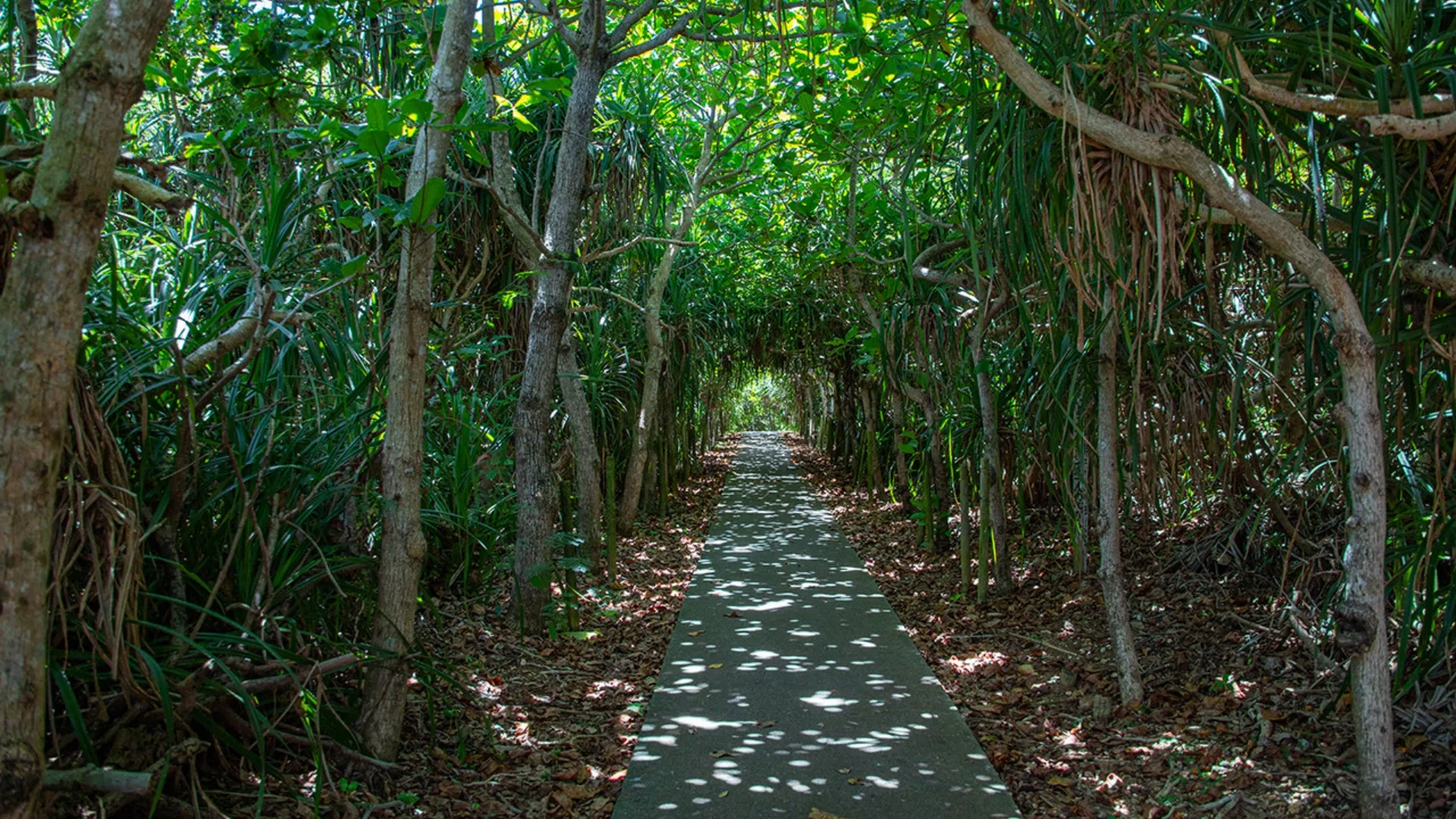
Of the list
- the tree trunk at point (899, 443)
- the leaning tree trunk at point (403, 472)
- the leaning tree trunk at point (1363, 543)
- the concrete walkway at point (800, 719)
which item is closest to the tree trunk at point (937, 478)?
the concrete walkway at point (800, 719)

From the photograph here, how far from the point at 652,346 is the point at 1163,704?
5784 mm

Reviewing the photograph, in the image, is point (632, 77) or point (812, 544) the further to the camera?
point (812, 544)

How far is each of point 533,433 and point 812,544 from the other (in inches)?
151

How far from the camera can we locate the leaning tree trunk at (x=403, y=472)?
10.6 ft

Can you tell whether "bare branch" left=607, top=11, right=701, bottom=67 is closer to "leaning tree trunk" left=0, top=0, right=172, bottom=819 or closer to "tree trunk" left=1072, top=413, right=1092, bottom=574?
"tree trunk" left=1072, top=413, right=1092, bottom=574

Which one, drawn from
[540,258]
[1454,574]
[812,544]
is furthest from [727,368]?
[1454,574]

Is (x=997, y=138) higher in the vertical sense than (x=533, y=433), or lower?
higher

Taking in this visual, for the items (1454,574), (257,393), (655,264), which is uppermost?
(655,264)

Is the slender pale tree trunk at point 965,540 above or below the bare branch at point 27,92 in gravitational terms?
below

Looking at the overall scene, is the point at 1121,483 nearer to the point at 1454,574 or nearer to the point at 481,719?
the point at 1454,574

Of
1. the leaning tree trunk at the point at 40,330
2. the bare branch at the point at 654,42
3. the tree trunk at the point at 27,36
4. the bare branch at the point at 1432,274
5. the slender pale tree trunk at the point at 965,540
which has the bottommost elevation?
the slender pale tree trunk at the point at 965,540

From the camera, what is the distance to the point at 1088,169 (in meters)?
3.19

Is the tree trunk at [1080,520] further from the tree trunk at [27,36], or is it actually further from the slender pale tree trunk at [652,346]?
the tree trunk at [27,36]

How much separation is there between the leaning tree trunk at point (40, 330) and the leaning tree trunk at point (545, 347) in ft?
11.3
